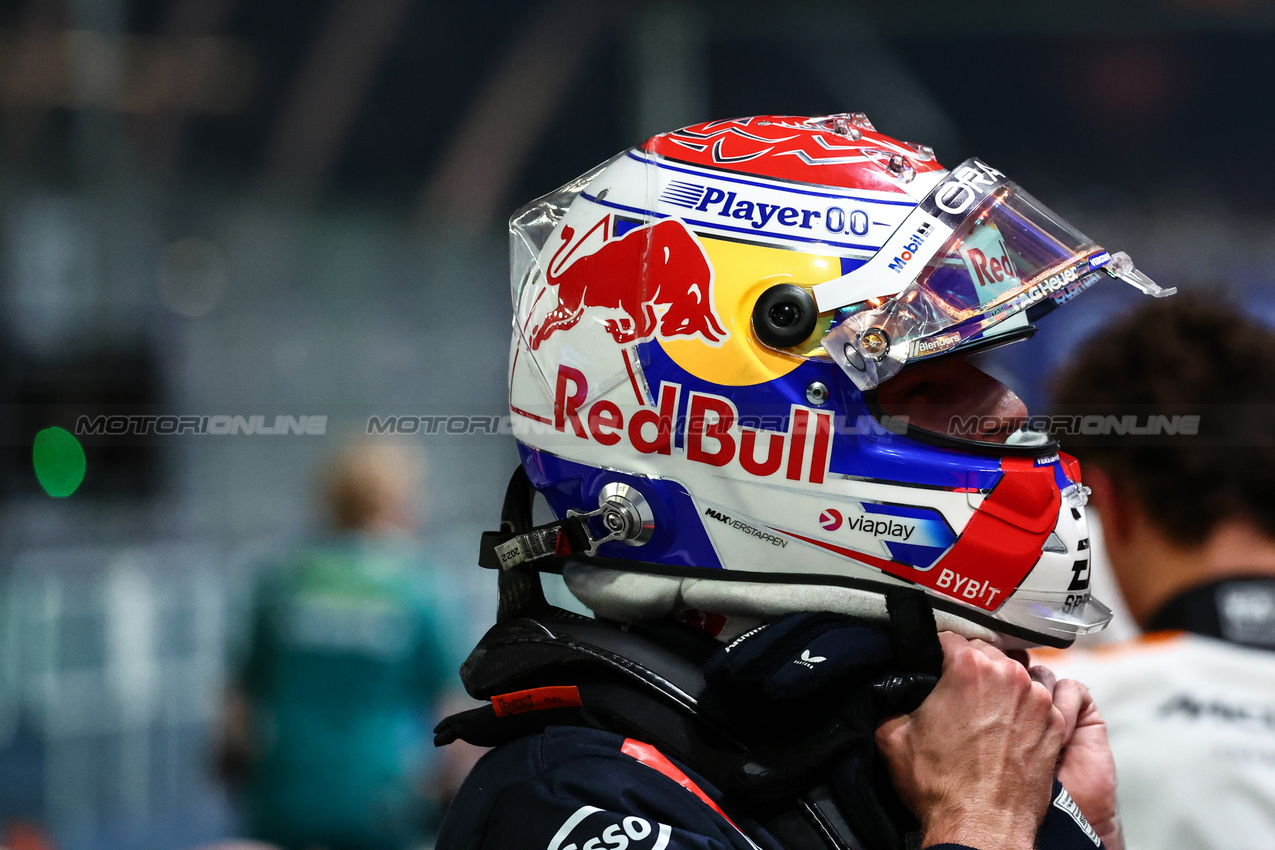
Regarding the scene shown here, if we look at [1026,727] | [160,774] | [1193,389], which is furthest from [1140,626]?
[160,774]

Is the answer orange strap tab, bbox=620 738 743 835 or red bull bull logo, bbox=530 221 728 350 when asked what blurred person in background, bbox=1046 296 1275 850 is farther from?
red bull bull logo, bbox=530 221 728 350

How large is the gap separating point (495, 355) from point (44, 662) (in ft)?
12.7

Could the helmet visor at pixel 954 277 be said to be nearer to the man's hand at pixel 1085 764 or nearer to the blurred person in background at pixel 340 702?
the man's hand at pixel 1085 764

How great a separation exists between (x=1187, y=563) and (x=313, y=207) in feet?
26.7

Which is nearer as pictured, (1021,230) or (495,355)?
(1021,230)

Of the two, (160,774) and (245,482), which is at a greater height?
(245,482)

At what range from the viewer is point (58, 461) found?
588 centimetres

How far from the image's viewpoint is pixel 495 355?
841cm

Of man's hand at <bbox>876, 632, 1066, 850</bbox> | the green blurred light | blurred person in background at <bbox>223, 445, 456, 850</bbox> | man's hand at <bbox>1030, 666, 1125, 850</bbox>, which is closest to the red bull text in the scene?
man's hand at <bbox>876, 632, 1066, 850</bbox>

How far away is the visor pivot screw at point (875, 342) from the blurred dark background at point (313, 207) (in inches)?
112

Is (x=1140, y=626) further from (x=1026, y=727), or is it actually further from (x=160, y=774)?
(x=160, y=774)

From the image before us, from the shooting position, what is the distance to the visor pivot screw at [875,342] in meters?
Result: 1.42
